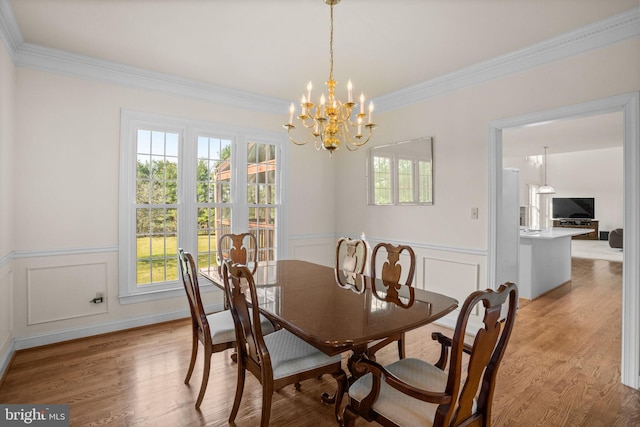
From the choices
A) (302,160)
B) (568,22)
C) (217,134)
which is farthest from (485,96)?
(217,134)

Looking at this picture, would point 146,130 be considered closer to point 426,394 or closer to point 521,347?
point 426,394

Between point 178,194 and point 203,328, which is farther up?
point 178,194

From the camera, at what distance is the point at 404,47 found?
9.69 feet

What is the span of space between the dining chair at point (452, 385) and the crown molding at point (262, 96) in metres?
2.52

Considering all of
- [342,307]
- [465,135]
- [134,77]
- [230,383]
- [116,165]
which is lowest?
[230,383]

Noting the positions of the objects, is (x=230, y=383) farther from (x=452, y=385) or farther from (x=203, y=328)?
(x=452, y=385)

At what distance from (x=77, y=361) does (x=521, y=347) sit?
3924 mm

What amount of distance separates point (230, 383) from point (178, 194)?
223 centimetres

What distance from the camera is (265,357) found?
165cm

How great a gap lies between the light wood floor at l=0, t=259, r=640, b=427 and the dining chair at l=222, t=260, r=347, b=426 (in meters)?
0.43

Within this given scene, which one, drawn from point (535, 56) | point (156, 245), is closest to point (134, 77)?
point (156, 245)

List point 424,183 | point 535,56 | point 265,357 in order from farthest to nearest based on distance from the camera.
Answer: point 424,183 < point 535,56 < point 265,357

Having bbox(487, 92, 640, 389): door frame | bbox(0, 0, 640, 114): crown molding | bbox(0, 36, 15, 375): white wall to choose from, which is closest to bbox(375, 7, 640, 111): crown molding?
bbox(0, 0, 640, 114): crown molding

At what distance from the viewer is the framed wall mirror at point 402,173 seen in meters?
3.92
